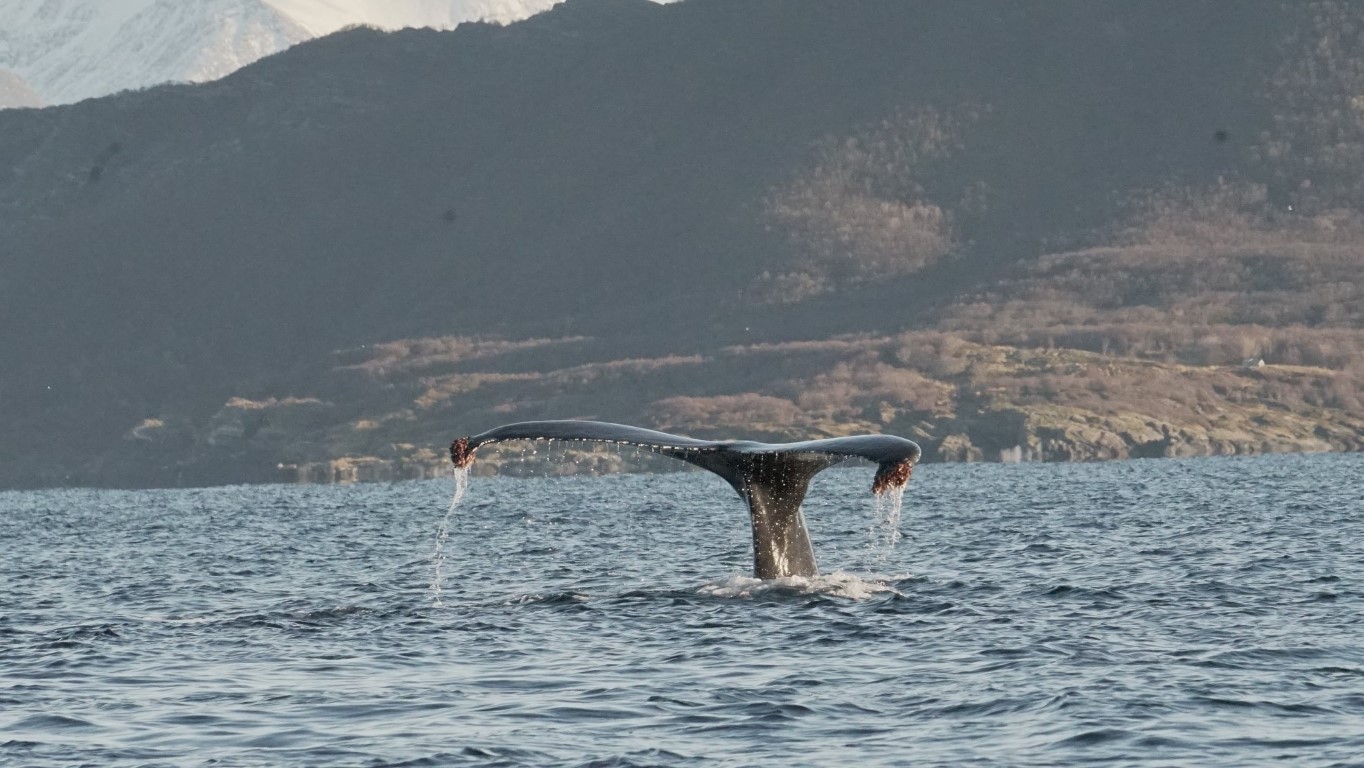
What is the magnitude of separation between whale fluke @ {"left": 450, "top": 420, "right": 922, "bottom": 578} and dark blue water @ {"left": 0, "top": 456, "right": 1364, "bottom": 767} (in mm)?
931

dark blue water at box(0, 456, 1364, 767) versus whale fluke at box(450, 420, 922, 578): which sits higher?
whale fluke at box(450, 420, 922, 578)

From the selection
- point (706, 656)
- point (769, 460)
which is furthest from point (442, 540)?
point (706, 656)

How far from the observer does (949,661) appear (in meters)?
25.8

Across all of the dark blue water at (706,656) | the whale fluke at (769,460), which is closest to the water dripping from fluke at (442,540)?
the whale fluke at (769,460)

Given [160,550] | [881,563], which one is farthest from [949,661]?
[160,550]

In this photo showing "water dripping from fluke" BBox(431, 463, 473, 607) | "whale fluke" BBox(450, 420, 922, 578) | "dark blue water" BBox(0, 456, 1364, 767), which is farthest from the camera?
"water dripping from fluke" BBox(431, 463, 473, 607)

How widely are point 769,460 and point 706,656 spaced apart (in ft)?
10.3

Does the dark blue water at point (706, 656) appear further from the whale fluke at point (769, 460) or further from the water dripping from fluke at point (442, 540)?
the whale fluke at point (769, 460)

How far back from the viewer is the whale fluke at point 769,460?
2380 cm

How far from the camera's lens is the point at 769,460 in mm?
28188


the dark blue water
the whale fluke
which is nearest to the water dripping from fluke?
the whale fluke

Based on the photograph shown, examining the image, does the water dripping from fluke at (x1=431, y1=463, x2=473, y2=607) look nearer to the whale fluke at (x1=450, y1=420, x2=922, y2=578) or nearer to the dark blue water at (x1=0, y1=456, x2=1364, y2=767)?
the whale fluke at (x1=450, y1=420, x2=922, y2=578)

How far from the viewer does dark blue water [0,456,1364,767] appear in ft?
68.5

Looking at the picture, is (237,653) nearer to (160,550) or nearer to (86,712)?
(86,712)
